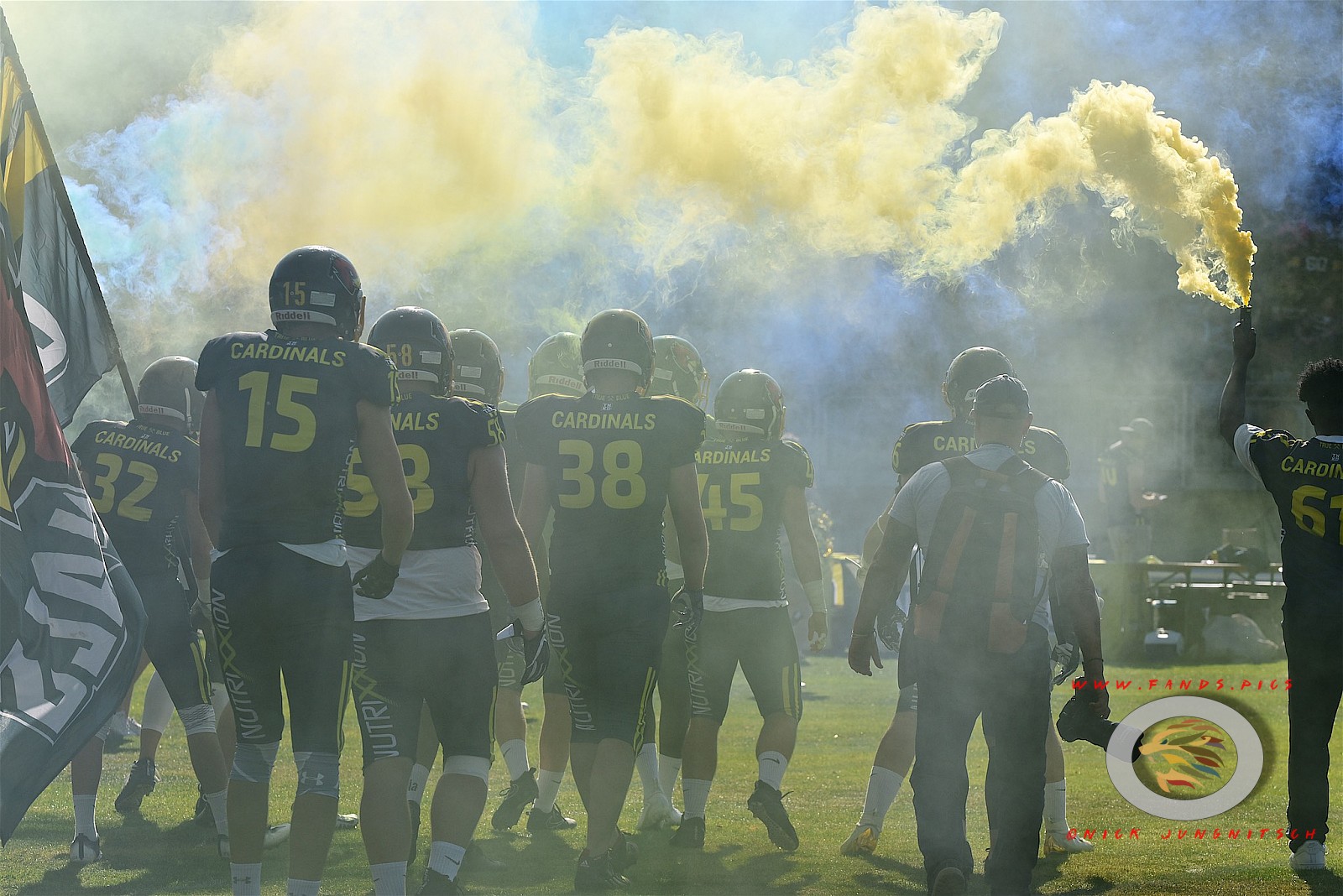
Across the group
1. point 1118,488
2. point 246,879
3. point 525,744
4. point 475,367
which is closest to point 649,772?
point 525,744

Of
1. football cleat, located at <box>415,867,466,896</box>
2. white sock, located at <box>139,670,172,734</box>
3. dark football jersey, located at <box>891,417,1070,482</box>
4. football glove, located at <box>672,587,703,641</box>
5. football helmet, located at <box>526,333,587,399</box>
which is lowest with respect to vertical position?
A: football cleat, located at <box>415,867,466,896</box>

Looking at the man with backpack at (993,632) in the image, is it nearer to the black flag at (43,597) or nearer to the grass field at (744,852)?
the grass field at (744,852)

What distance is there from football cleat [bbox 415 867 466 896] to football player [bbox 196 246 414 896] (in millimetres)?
526

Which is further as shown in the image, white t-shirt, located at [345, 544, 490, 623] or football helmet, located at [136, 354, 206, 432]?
football helmet, located at [136, 354, 206, 432]

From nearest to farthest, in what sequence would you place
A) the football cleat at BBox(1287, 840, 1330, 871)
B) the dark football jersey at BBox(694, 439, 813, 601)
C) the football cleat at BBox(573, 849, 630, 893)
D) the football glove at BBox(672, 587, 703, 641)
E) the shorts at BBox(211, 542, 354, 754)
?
→ 1. the shorts at BBox(211, 542, 354, 754)
2. the football cleat at BBox(573, 849, 630, 893)
3. the football glove at BBox(672, 587, 703, 641)
4. the football cleat at BBox(1287, 840, 1330, 871)
5. the dark football jersey at BBox(694, 439, 813, 601)

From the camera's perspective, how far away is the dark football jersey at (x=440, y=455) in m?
4.81

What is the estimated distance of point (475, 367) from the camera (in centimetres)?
645

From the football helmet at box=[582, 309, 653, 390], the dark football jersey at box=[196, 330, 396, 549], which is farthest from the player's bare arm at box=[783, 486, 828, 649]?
the dark football jersey at box=[196, 330, 396, 549]

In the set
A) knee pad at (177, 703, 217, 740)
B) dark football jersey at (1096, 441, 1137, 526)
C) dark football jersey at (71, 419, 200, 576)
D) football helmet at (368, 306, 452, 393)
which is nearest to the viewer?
football helmet at (368, 306, 452, 393)

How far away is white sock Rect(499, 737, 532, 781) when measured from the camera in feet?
22.6

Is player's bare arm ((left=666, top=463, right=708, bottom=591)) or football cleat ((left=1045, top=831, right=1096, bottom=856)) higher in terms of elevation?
player's bare arm ((left=666, top=463, right=708, bottom=591))

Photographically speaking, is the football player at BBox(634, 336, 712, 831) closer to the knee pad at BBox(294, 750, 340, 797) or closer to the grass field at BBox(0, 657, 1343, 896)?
the grass field at BBox(0, 657, 1343, 896)

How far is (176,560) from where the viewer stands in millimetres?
6352

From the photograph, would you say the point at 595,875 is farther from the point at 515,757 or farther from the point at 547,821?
the point at 515,757
